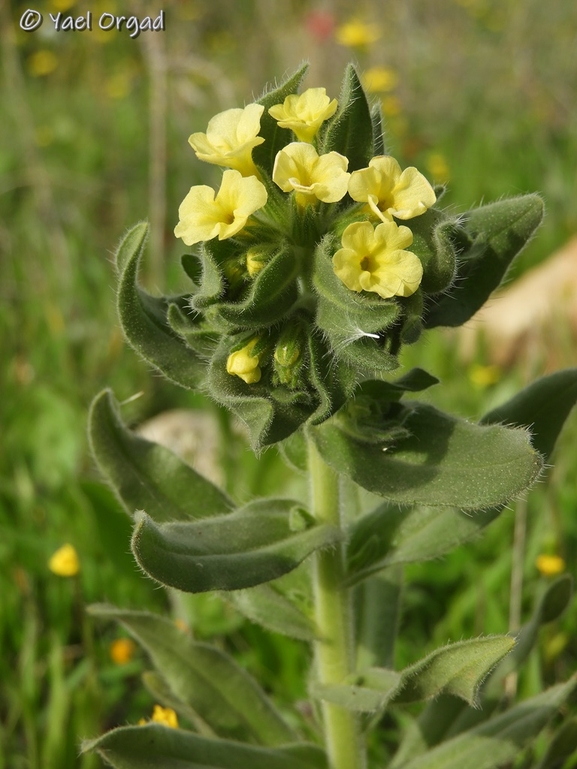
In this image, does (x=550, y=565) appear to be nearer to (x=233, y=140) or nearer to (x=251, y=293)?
(x=251, y=293)

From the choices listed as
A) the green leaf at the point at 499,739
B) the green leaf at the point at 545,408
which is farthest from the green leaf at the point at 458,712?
the green leaf at the point at 545,408

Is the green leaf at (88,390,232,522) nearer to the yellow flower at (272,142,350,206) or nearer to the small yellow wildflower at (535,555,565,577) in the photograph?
the yellow flower at (272,142,350,206)

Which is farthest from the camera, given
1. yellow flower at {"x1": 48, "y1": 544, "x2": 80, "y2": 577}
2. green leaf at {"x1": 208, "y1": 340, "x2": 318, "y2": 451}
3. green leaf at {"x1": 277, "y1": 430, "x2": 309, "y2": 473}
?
yellow flower at {"x1": 48, "y1": 544, "x2": 80, "y2": 577}

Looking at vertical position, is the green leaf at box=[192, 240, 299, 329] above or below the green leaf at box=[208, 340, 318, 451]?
above

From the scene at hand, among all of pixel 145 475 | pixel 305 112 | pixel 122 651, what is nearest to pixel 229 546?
pixel 145 475

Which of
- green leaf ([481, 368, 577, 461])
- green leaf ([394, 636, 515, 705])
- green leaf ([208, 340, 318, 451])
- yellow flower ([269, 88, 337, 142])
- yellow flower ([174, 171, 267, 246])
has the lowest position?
green leaf ([394, 636, 515, 705])

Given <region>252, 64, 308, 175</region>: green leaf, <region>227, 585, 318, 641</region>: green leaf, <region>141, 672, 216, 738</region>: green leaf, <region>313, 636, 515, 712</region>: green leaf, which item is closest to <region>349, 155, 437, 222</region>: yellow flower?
<region>252, 64, 308, 175</region>: green leaf

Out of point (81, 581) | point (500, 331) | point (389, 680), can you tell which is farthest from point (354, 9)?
point (389, 680)
